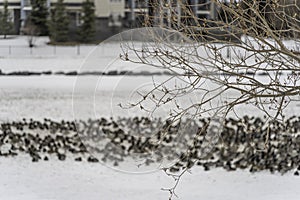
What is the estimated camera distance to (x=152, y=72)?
20.8 ft

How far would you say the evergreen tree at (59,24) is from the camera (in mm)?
13406

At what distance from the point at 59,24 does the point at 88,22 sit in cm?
68

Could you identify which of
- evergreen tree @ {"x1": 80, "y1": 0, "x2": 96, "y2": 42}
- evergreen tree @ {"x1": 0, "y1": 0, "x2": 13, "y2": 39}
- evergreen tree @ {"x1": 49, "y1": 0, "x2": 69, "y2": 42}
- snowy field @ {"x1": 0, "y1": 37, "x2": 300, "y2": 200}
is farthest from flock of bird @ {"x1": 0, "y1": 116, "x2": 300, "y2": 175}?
evergreen tree @ {"x1": 49, "y1": 0, "x2": 69, "y2": 42}

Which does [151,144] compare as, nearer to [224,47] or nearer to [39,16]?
[224,47]

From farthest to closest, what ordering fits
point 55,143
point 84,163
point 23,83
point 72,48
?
point 72,48 < point 23,83 < point 55,143 < point 84,163

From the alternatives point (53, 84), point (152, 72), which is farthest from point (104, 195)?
point (53, 84)

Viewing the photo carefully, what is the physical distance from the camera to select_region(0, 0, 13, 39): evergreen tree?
1120 centimetres

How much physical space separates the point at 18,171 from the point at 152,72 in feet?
7.34

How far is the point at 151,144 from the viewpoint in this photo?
4848mm

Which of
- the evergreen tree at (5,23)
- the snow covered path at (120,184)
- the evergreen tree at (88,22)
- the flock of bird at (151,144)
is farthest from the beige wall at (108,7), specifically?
the snow covered path at (120,184)

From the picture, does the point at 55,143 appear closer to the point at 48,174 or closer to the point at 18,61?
the point at 48,174

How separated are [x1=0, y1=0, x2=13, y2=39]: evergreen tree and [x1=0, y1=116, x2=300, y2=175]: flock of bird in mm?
5379

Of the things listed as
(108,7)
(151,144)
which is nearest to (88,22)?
(108,7)

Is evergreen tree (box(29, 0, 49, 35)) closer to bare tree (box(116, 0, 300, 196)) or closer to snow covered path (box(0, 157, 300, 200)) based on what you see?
snow covered path (box(0, 157, 300, 200))
